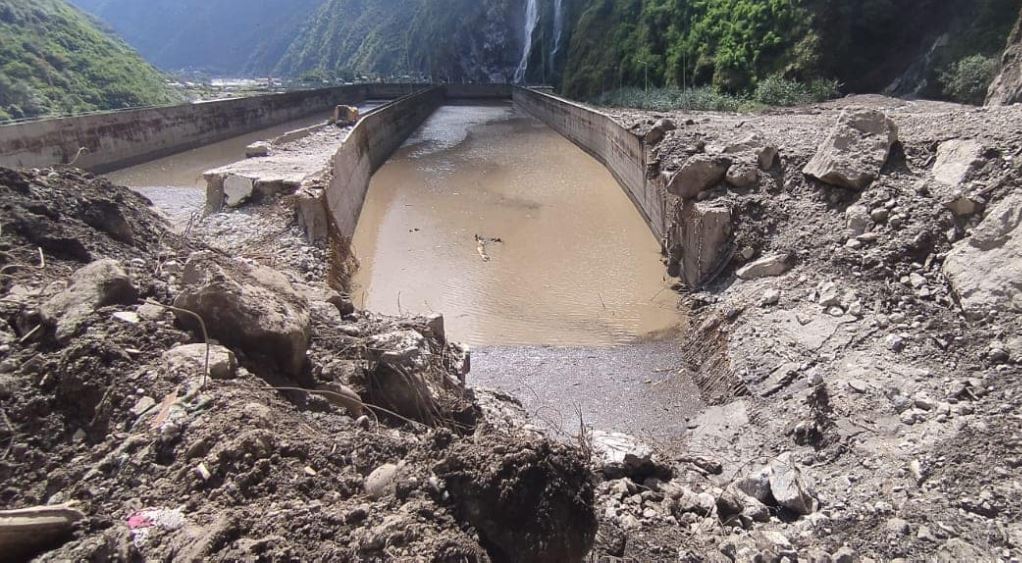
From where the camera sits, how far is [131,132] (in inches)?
743

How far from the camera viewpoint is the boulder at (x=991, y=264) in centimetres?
548

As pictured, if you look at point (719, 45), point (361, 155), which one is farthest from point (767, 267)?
point (719, 45)

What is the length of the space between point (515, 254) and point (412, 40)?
8169 cm

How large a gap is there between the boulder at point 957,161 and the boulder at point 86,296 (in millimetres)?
9065

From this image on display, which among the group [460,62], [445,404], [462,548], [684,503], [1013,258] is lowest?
[684,503]

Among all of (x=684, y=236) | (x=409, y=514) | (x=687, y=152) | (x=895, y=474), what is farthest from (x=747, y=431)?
(x=687, y=152)

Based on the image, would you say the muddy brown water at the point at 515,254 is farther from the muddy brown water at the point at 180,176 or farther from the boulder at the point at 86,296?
the boulder at the point at 86,296

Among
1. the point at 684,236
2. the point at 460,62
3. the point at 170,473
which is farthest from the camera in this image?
the point at 460,62

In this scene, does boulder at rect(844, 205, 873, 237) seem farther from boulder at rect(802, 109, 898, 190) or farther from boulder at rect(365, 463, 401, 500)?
boulder at rect(365, 463, 401, 500)

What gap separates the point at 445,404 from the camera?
489 cm

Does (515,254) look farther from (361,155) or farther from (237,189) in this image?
(361,155)

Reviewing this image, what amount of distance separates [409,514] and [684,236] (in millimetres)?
8989

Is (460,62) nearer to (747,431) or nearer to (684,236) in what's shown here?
(684,236)

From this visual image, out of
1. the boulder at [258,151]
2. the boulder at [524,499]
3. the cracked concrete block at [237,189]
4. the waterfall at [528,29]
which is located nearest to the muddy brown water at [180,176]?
the cracked concrete block at [237,189]
